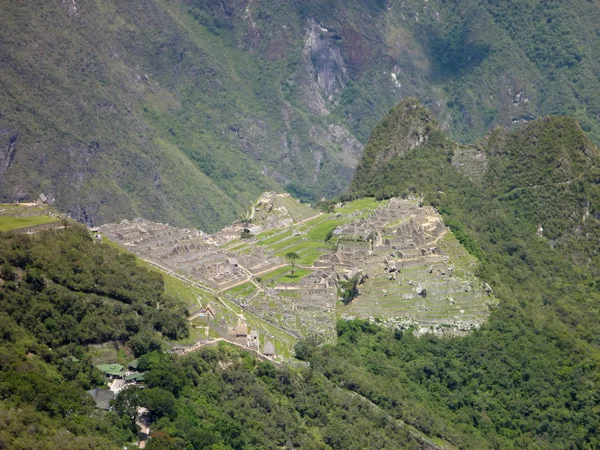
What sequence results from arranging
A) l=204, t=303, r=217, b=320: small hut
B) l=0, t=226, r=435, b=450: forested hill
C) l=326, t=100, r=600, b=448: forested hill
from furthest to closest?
l=326, t=100, r=600, b=448: forested hill, l=204, t=303, r=217, b=320: small hut, l=0, t=226, r=435, b=450: forested hill

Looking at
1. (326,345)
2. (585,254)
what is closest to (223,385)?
(326,345)

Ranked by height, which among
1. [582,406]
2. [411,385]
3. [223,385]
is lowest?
[582,406]

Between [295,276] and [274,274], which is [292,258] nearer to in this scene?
[274,274]

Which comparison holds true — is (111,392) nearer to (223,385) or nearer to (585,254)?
(223,385)

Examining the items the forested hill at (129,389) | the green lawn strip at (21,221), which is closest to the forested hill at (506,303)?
the forested hill at (129,389)

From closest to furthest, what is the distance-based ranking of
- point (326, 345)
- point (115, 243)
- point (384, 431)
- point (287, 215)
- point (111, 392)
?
point (111, 392), point (384, 431), point (326, 345), point (115, 243), point (287, 215)

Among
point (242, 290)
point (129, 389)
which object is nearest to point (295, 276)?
point (242, 290)

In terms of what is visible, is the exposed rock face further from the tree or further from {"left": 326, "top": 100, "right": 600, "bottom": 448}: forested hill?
the tree

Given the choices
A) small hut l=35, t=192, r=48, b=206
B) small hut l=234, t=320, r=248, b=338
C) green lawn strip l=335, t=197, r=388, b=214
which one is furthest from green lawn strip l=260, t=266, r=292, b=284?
green lawn strip l=335, t=197, r=388, b=214
